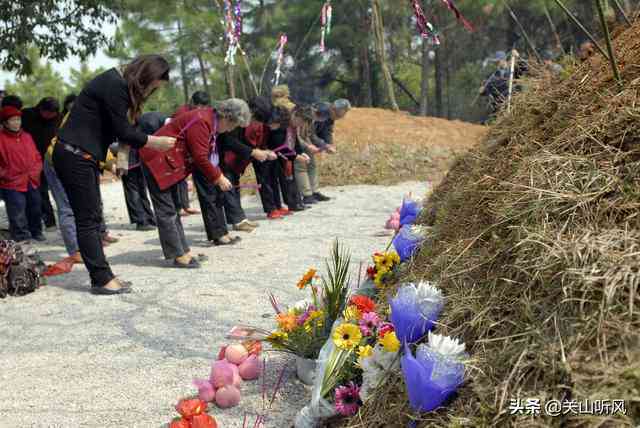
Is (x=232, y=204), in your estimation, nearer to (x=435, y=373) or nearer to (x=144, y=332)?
(x=144, y=332)

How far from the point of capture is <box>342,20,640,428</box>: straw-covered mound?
1.42m

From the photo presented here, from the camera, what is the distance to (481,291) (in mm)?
1871

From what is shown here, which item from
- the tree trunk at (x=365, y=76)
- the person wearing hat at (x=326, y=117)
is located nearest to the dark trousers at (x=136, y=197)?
the person wearing hat at (x=326, y=117)

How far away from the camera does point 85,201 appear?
416 centimetres

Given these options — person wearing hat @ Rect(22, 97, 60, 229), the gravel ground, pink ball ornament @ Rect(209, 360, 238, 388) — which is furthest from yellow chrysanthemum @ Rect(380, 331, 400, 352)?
person wearing hat @ Rect(22, 97, 60, 229)

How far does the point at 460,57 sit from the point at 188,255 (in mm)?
21554

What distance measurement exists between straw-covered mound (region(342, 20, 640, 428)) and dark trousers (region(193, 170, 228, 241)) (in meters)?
3.57

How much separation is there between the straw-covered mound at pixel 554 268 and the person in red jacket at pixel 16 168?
5069 millimetres

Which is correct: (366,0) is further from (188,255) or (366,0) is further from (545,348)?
(545,348)

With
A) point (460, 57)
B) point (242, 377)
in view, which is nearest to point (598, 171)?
point (242, 377)

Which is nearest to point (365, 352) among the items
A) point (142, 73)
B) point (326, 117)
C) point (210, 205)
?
point (142, 73)

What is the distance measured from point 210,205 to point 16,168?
2070 millimetres

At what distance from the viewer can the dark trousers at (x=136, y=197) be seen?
23.5 feet

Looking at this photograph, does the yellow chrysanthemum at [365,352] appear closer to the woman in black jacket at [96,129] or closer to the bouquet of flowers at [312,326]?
the bouquet of flowers at [312,326]
